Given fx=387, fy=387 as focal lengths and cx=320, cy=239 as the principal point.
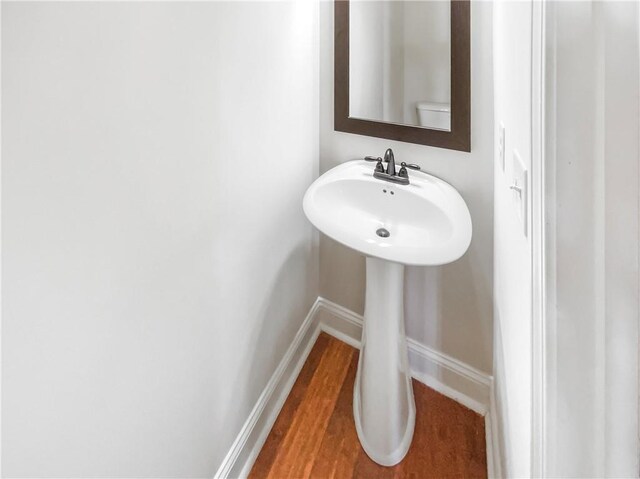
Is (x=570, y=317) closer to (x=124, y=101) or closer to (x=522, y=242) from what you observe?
(x=522, y=242)

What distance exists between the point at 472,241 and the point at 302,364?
950 millimetres

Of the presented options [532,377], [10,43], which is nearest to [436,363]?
[532,377]

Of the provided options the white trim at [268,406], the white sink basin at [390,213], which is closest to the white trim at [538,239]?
the white sink basin at [390,213]

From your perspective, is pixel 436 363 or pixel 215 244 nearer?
pixel 215 244

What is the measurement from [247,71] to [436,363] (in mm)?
1358

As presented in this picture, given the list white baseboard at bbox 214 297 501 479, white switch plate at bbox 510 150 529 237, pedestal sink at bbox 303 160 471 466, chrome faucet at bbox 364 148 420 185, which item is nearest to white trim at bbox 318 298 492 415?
white baseboard at bbox 214 297 501 479

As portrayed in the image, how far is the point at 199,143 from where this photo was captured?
966mm

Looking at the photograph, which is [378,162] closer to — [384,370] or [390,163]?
[390,163]

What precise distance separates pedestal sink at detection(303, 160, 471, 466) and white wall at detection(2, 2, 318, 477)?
11.2 inches

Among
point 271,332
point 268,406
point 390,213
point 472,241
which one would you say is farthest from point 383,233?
point 268,406

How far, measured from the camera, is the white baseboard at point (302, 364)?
1331 millimetres

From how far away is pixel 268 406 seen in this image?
150 cm

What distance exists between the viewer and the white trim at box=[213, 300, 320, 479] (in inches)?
50.6

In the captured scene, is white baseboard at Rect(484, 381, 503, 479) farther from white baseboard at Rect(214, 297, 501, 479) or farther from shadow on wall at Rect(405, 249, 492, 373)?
shadow on wall at Rect(405, 249, 492, 373)
